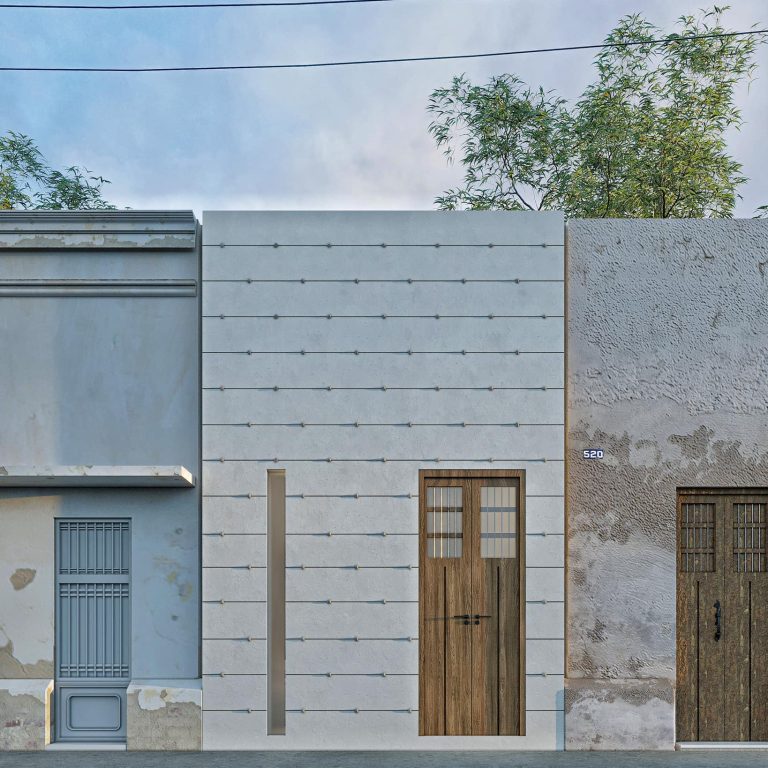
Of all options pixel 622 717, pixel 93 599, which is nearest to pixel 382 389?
pixel 93 599

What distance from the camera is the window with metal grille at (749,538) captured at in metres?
8.94

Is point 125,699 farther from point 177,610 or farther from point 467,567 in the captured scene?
point 467,567

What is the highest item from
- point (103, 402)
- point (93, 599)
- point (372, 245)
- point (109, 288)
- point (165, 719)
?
point (372, 245)

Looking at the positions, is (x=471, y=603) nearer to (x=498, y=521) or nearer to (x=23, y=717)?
(x=498, y=521)

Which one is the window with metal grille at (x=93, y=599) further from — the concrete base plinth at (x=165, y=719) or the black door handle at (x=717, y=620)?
the black door handle at (x=717, y=620)

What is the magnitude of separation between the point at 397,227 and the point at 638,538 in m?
4.20

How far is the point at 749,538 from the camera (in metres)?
8.96

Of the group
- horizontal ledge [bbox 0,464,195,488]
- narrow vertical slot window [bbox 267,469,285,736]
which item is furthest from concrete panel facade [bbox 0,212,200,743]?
narrow vertical slot window [bbox 267,469,285,736]

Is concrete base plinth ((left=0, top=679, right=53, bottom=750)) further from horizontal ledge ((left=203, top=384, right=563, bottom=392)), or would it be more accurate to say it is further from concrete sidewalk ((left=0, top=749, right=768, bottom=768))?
horizontal ledge ((left=203, top=384, right=563, bottom=392))

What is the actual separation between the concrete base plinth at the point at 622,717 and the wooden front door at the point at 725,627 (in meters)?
0.34

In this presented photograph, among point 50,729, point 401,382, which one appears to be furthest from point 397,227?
point 50,729

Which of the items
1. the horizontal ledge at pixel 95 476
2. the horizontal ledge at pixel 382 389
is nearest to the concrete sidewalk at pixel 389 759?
the horizontal ledge at pixel 95 476

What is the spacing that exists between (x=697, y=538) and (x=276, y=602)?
4557 millimetres

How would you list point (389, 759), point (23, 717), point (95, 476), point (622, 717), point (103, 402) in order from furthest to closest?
1. point (103, 402)
2. point (23, 717)
3. point (622, 717)
4. point (95, 476)
5. point (389, 759)
